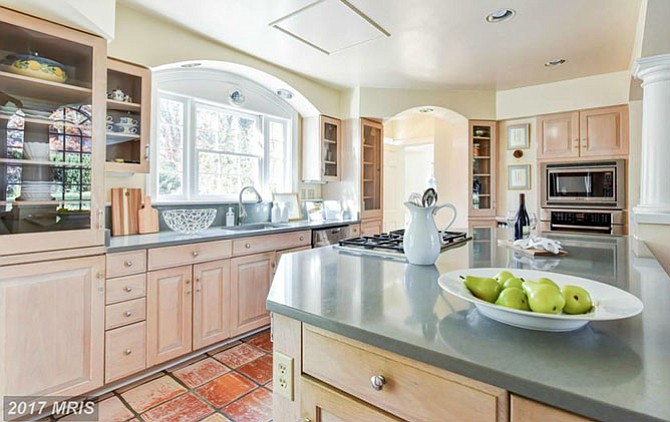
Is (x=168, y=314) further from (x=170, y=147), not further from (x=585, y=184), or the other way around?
(x=585, y=184)

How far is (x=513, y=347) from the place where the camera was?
0.63 meters

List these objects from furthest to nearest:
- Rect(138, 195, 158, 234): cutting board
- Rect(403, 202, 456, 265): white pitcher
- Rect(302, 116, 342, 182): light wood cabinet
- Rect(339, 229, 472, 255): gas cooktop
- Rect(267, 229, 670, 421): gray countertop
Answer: Rect(302, 116, 342, 182): light wood cabinet
Rect(138, 195, 158, 234): cutting board
Rect(339, 229, 472, 255): gas cooktop
Rect(403, 202, 456, 265): white pitcher
Rect(267, 229, 670, 421): gray countertop

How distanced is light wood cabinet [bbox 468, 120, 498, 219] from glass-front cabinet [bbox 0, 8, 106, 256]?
4100 mm

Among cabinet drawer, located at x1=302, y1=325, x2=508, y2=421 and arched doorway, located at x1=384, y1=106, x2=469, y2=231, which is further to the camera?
arched doorway, located at x1=384, y1=106, x2=469, y2=231

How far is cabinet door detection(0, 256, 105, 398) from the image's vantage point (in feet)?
5.44

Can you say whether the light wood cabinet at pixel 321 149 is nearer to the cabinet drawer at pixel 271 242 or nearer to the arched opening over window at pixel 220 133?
the arched opening over window at pixel 220 133

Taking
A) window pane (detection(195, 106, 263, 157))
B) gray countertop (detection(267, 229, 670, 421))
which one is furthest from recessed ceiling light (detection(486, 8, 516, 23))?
window pane (detection(195, 106, 263, 157))

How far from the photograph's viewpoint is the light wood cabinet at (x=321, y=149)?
408 centimetres

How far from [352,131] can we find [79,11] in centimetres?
296

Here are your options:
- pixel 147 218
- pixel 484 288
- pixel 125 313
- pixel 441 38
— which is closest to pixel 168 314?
pixel 125 313

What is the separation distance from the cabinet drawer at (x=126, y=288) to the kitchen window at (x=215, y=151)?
0.96 metres

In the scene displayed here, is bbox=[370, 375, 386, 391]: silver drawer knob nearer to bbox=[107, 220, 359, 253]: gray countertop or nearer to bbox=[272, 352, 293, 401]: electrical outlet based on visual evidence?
bbox=[272, 352, 293, 401]: electrical outlet

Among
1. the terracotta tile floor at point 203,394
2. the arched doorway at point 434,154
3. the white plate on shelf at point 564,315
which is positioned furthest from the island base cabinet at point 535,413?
the arched doorway at point 434,154

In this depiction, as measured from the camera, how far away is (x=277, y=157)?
3990mm
